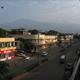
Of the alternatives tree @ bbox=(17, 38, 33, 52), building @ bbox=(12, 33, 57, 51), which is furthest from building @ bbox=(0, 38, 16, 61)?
tree @ bbox=(17, 38, 33, 52)

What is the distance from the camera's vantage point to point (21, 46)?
88.9m

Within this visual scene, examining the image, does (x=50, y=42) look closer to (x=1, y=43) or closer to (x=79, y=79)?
(x=1, y=43)

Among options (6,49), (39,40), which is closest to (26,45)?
(39,40)

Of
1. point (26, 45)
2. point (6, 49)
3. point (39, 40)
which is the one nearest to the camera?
point (6, 49)

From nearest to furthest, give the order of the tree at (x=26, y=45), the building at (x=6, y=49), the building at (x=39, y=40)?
1. the building at (x=6, y=49)
2. the tree at (x=26, y=45)
3. the building at (x=39, y=40)

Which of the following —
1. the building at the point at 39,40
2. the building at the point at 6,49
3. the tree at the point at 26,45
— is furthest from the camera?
the building at the point at 39,40

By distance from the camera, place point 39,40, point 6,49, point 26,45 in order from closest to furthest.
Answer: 1. point 6,49
2. point 26,45
3. point 39,40

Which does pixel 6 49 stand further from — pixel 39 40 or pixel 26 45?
pixel 39 40

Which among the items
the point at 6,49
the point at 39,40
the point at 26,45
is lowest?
the point at 26,45

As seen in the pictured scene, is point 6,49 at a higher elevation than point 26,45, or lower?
higher

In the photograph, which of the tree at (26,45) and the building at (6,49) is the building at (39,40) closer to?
the tree at (26,45)

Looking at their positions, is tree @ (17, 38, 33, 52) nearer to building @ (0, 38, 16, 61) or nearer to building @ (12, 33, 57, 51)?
building @ (12, 33, 57, 51)

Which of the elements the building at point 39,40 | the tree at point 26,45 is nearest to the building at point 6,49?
the building at point 39,40

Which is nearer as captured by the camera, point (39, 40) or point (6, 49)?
point (6, 49)
